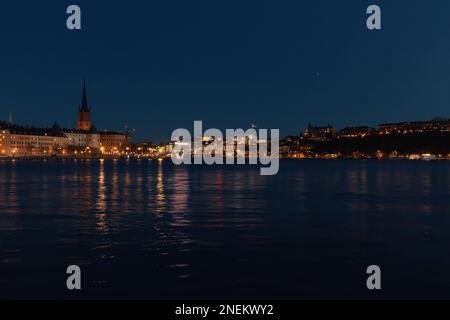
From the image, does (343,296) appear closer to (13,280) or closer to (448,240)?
(13,280)

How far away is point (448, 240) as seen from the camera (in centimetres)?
1884

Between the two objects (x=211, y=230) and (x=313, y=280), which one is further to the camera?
(x=211, y=230)

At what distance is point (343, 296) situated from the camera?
39.8 ft

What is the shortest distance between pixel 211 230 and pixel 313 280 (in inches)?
323

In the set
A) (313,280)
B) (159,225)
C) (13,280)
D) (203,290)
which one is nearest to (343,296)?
(313,280)

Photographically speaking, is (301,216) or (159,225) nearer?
(159,225)

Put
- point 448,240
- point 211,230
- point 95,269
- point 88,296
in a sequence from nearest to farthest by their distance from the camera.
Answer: point 88,296 < point 95,269 < point 448,240 < point 211,230

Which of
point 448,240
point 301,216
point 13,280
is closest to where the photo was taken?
point 13,280

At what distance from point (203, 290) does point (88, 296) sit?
2290mm
